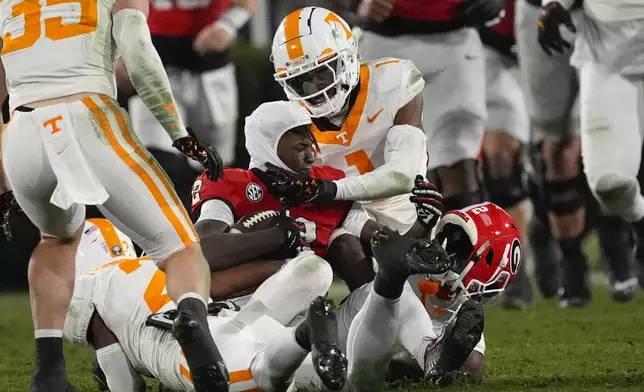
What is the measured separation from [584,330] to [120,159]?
2522 mm

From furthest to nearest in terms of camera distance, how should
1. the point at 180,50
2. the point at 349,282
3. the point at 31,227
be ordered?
the point at 31,227, the point at 180,50, the point at 349,282

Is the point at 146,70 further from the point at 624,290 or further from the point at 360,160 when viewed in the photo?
→ the point at 624,290

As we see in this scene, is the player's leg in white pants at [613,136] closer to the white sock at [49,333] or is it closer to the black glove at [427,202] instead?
the black glove at [427,202]

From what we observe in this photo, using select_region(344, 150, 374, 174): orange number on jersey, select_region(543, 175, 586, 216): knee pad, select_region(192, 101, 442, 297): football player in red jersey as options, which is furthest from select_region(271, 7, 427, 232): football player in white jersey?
select_region(543, 175, 586, 216): knee pad

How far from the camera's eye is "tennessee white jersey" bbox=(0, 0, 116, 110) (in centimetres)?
334

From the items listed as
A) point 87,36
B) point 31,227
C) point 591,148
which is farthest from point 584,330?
point 31,227

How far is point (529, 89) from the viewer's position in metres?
6.23

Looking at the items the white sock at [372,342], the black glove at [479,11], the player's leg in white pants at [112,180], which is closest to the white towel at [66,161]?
the player's leg in white pants at [112,180]

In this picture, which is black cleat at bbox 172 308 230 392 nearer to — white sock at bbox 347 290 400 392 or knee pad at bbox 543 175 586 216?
white sock at bbox 347 290 400 392

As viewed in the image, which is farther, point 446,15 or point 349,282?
point 446,15

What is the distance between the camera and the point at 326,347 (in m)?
2.98

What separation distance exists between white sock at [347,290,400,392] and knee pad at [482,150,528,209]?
3237mm

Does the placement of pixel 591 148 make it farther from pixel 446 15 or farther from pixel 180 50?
pixel 180 50

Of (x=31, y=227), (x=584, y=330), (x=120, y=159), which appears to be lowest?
(x=31, y=227)
